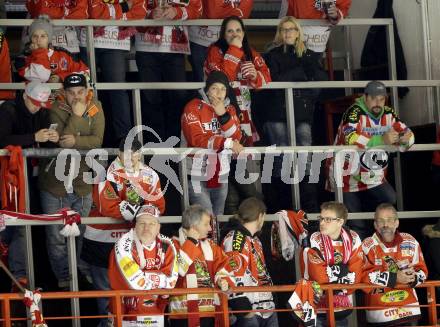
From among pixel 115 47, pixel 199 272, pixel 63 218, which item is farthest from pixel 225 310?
pixel 115 47

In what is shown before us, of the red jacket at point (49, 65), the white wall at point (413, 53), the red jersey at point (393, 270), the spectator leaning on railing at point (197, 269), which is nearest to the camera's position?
A: the spectator leaning on railing at point (197, 269)

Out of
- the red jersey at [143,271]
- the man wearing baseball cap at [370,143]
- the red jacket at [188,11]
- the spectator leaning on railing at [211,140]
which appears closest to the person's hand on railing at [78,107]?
the spectator leaning on railing at [211,140]

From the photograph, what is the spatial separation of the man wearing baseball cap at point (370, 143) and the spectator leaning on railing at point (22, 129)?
230 centimetres

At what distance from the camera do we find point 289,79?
11.3 m

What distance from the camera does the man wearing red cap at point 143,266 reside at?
922cm

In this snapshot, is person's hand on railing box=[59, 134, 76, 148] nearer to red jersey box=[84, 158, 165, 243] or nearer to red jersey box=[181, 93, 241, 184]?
red jersey box=[84, 158, 165, 243]

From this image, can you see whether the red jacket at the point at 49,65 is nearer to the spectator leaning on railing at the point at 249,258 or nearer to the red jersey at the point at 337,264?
the spectator leaning on railing at the point at 249,258

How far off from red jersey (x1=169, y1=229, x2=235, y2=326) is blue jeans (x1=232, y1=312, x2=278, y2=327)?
28 cm

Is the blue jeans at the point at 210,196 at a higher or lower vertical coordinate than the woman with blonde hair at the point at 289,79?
lower

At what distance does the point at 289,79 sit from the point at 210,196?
1.39 meters

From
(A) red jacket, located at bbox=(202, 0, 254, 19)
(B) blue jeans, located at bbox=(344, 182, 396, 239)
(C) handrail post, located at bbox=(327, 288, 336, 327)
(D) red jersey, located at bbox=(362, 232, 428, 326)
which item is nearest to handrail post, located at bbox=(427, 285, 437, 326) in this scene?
(D) red jersey, located at bbox=(362, 232, 428, 326)

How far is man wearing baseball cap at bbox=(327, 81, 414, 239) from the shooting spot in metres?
10.9

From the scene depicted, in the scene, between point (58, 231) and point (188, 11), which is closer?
point (58, 231)

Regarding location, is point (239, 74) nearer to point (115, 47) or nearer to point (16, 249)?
point (115, 47)
